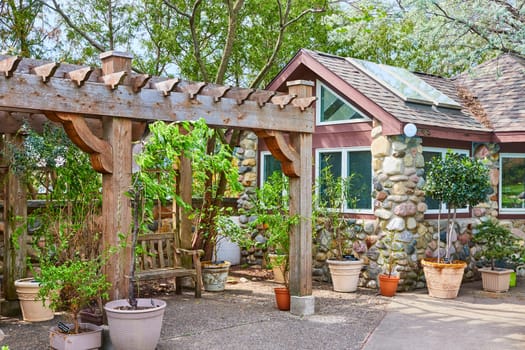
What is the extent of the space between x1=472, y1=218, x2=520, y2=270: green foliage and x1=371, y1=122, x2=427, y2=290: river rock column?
1074mm

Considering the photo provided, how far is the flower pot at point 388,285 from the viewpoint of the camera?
29.1 feet

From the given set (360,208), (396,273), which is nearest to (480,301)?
(396,273)

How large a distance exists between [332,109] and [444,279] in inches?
137

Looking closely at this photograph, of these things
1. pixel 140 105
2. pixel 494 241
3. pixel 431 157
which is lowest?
pixel 494 241

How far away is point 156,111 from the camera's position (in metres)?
6.02

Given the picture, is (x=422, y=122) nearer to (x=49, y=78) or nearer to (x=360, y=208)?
(x=360, y=208)

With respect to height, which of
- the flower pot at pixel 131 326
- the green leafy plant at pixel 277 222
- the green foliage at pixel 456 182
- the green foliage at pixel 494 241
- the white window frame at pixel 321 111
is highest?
the white window frame at pixel 321 111

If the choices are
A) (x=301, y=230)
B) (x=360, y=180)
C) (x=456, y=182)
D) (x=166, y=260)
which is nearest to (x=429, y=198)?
(x=456, y=182)

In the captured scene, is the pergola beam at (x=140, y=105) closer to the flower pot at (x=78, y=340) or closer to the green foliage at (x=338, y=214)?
the flower pot at (x=78, y=340)

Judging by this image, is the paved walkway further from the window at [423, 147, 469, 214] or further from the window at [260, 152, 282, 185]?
the window at [260, 152, 282, 185]

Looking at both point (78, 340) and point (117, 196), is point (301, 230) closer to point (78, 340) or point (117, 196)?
point (117, 196)

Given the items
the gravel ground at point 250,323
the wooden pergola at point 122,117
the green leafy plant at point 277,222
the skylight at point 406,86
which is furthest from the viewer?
the skylight at point 406,86

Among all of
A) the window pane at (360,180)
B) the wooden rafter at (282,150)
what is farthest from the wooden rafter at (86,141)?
the window pane at (360,180)

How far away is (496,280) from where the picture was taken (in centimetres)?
939
